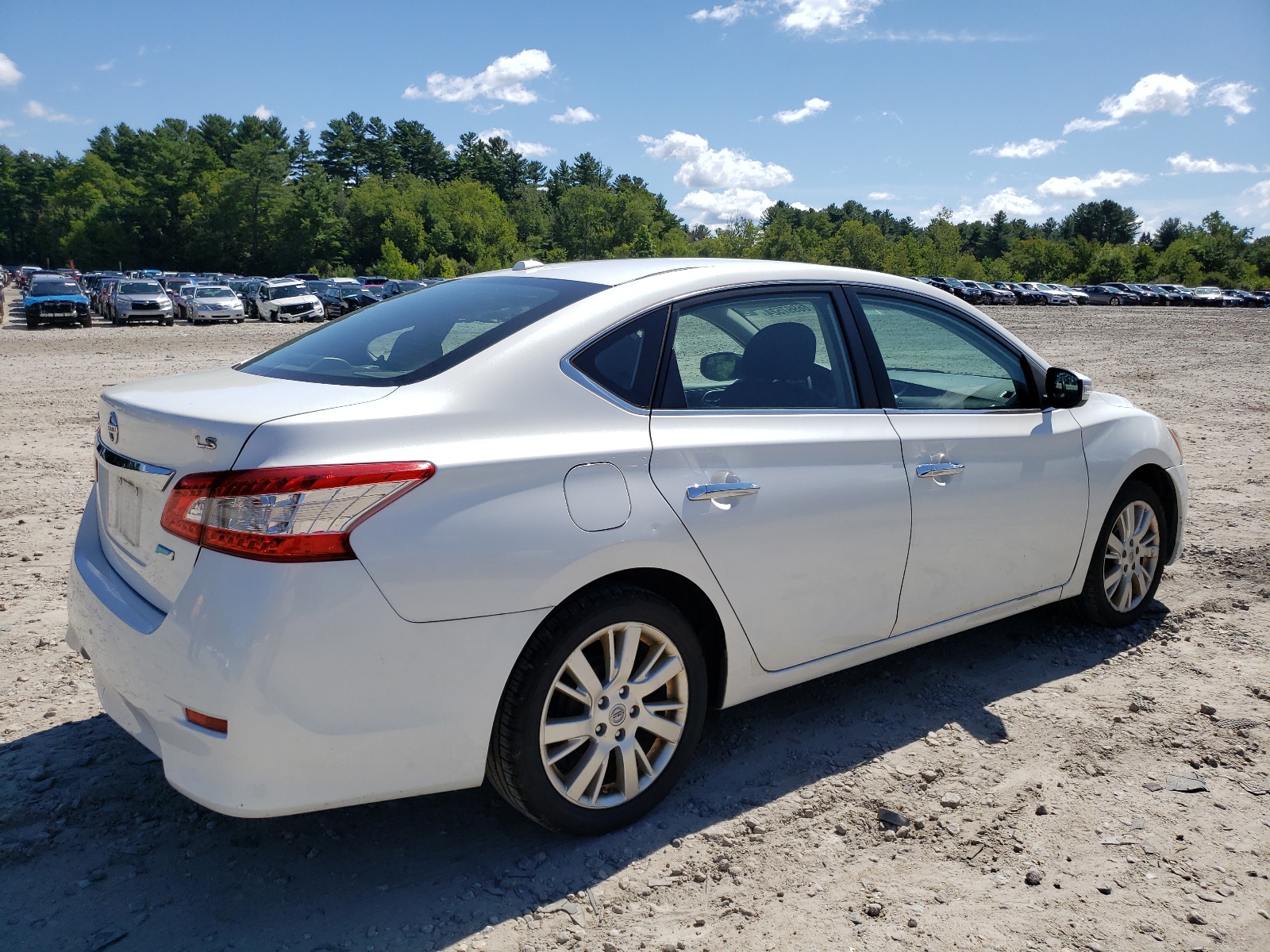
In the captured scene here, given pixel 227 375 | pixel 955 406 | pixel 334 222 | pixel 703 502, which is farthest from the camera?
pixel 334 222

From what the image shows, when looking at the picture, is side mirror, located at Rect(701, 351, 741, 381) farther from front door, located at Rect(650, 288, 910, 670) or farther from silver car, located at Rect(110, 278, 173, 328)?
silver car, located at Rect(110, 278, 173, 328)

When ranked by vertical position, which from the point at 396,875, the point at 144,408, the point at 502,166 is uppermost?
the point at 502,166

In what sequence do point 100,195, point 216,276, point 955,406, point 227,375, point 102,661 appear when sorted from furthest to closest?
point 100,195
point 216,276
point 955,406
point 227,375
point 102,661

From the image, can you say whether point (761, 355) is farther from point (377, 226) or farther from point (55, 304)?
point (377, 226)

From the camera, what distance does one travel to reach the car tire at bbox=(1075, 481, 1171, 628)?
442 cm

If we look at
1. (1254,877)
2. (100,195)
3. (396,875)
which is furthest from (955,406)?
(100,195)

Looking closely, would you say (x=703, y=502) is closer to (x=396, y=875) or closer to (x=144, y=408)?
(x=396, y=875)

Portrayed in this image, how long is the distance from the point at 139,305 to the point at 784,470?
35.3 metres

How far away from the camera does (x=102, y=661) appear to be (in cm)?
268

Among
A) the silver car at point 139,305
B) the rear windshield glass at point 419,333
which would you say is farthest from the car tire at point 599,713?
the silver car at point 139,305

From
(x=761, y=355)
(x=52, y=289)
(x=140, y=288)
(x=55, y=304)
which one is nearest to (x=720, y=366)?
(x=761, y=355)

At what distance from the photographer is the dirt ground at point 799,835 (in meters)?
2.54

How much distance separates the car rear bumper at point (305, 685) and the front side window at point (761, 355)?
1.01 m

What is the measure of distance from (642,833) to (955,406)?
6.76ft
